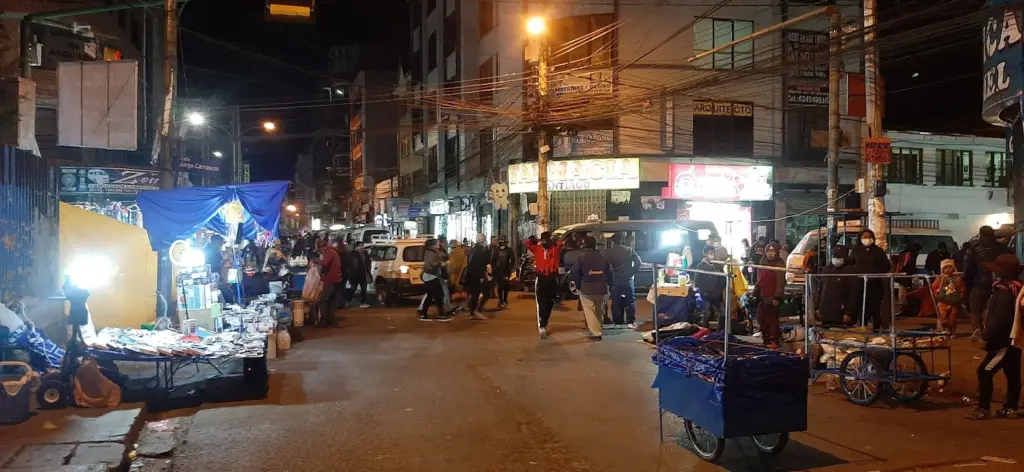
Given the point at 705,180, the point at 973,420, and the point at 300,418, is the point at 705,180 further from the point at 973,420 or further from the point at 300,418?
the point at 300,418

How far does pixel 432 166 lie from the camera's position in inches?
1635

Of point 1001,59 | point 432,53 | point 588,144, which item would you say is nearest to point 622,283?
point 1001,59

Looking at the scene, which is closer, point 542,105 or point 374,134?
point 542,105

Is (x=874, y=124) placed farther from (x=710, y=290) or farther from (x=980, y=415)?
(x=980, y=415)

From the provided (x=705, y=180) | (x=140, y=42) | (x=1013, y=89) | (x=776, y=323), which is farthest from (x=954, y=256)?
(x=140, y=42)

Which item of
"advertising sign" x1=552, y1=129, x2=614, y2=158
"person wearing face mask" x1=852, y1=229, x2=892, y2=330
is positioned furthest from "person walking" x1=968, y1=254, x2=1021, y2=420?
"advertising sign" x1=552, y1=129, x2=614, y2=158

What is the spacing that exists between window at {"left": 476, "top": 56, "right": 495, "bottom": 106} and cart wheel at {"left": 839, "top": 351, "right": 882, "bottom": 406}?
78.8ft

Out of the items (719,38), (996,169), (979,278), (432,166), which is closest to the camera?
(979,278)

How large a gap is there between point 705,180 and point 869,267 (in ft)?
52.0

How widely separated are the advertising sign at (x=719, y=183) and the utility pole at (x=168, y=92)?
16673mm

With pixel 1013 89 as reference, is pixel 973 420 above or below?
below

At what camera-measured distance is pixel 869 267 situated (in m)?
10.6

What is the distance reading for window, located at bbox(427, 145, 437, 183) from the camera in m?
40.9

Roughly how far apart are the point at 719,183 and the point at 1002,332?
765 inches
